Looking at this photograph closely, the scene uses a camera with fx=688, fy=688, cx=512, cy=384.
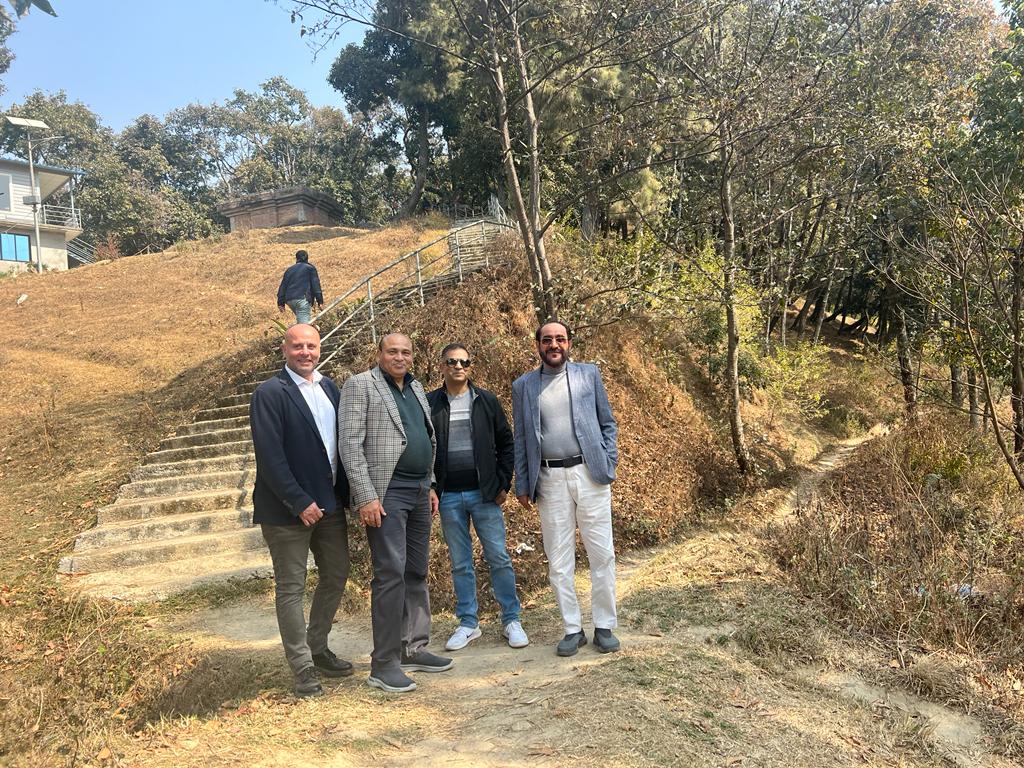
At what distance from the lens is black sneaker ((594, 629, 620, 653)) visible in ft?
13.9

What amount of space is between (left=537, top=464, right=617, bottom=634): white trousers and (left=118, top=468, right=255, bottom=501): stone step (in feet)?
16.2

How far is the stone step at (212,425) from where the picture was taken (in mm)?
9440

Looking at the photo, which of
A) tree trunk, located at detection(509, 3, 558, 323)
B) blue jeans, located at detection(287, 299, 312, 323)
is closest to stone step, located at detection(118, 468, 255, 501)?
blue jeans, located at detection(287, 299, 312, 323)

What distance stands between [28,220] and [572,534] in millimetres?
39136

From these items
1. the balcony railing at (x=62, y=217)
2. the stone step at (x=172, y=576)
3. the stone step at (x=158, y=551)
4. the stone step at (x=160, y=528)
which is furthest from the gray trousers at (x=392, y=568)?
the balcony railing at (x=62, y=217)

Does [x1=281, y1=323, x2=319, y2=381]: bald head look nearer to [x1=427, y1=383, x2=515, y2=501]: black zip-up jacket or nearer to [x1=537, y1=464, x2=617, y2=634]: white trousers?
[x1=427, y1=383, x2=515, y2=501]: black zip-up jacket

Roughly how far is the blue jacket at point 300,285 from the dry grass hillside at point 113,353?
189 centimetres

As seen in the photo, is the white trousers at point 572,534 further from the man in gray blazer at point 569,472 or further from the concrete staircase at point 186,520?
the concrete staircase at point 186,520

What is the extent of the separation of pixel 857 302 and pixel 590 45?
20.4 meters

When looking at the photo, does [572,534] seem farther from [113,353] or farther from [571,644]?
[113,353]

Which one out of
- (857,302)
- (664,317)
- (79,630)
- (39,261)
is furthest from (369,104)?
(79,630)

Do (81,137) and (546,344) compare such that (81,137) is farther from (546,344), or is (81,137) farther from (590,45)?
(546,344)

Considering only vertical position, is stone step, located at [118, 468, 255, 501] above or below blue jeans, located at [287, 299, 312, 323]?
below

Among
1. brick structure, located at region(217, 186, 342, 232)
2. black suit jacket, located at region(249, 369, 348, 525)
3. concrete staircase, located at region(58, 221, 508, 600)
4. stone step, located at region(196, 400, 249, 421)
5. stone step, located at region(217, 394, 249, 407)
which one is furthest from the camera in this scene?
brick structure, located at region(217, 186, 342, 232)
